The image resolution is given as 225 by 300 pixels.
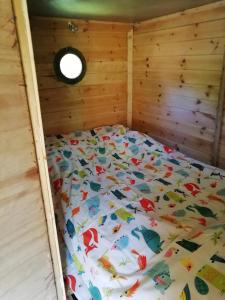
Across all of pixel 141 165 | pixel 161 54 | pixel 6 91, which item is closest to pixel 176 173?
pixel 141 165

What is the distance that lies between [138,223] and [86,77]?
2.01 m

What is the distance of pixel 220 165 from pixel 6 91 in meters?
2.21

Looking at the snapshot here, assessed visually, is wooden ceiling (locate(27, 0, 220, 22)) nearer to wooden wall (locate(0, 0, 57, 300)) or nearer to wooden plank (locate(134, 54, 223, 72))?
wooden plank (locate(134, 54, 223, 72))

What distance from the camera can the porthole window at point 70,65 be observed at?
2.49 m

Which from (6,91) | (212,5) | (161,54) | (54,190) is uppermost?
(212,5)

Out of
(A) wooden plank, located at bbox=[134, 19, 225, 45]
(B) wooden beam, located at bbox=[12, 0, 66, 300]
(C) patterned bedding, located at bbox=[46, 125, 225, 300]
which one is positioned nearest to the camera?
(B) wooden beam, located at bbox=[12, 0, 66, 300]

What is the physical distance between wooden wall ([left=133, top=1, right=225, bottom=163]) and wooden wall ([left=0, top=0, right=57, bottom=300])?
2.03 meters

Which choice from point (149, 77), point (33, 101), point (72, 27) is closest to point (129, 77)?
point (149, 77)

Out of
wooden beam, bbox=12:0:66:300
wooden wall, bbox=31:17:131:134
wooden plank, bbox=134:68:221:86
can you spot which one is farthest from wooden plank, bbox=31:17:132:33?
wooden beam, bbox=12:0:66:300

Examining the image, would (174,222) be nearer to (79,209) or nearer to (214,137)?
(79,209)

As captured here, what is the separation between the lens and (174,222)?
50.2 inches

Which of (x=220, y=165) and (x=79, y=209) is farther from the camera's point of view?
(x=220, y=165)

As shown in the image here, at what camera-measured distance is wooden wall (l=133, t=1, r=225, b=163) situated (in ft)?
6.84

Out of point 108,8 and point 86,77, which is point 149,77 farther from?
point 108,8
